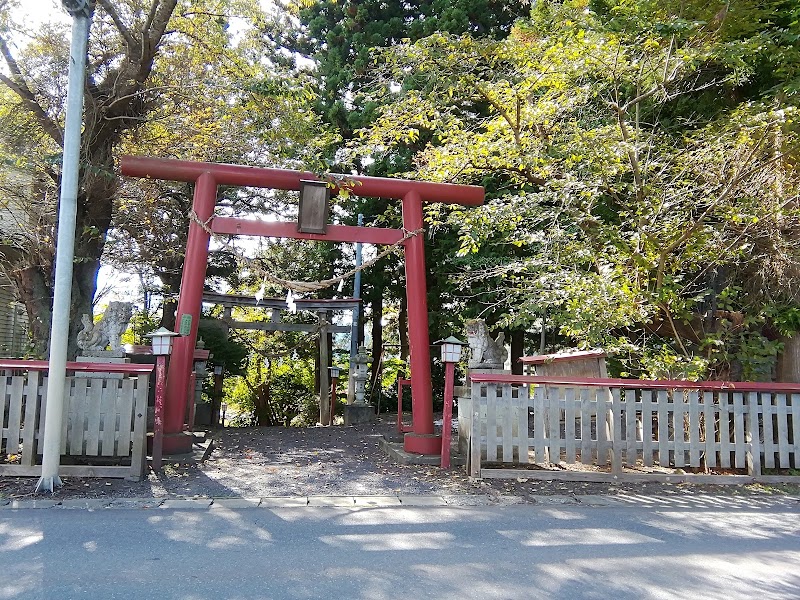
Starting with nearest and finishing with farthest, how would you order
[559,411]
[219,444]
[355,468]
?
[559,411] → [355,468] → [219,444]

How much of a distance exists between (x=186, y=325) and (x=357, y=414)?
26.1 ft

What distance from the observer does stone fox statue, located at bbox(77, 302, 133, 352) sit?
756 cm

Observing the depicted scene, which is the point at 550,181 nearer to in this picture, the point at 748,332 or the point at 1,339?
the point at 748,332

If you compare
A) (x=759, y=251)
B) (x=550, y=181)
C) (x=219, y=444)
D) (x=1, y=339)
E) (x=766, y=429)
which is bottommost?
(x=219, y=444)

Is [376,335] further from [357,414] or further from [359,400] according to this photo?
[357,414]

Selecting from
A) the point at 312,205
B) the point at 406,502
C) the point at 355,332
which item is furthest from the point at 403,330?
the point at 406,502

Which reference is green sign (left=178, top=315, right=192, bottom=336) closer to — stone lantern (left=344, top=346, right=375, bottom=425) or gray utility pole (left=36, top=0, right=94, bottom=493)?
gray utility pole (left=36, top=0, right=94, bottom=493)

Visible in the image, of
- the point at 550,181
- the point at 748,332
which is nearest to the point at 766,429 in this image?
the point at 748,332

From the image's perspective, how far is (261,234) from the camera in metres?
8.00

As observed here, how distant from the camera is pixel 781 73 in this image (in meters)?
8.47

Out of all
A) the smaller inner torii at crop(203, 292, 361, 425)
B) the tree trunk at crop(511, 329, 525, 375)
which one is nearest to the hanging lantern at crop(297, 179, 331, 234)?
the smaller inner torii at crop(203, 292, 361, 425)

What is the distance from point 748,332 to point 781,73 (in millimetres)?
3822

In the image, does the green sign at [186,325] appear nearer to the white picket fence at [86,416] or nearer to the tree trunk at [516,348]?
the white picket fence at [86,416]

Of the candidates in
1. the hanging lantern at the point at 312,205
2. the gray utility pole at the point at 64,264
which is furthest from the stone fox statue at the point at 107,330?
the hanging lantern at the point at 312,205
